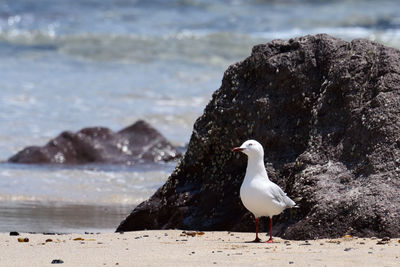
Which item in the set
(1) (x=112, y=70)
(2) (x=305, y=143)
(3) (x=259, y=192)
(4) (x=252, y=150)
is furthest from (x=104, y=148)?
(1) (x=112, y=70)

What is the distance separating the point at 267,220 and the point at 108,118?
9.23 meters

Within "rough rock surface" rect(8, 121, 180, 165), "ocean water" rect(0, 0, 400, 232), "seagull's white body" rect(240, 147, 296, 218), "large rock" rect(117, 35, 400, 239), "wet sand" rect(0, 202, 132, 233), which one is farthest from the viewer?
"rough rock surface" rect(8, 121, 180, 165)

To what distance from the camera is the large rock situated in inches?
226

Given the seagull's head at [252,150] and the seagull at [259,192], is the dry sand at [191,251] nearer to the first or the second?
the seagull at [259,192]

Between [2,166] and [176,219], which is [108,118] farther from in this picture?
[176,219]

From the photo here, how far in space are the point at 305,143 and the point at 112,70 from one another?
15.1 m

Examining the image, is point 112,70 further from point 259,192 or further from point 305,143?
point 259,192

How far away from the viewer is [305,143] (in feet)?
20.6

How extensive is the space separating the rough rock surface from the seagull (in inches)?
237

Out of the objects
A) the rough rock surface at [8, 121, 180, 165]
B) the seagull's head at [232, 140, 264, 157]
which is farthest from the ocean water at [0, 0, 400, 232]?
the seagull's head at [232, 140, 264, 157]

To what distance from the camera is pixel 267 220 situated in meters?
6.25

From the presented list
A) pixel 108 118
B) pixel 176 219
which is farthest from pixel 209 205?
pixel 108 118

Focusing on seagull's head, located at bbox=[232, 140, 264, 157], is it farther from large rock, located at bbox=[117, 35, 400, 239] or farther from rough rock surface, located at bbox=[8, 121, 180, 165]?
rough rock surface, located at bbox=[8, 121, 180, 165]

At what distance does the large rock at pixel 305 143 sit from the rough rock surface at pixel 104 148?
498cm
